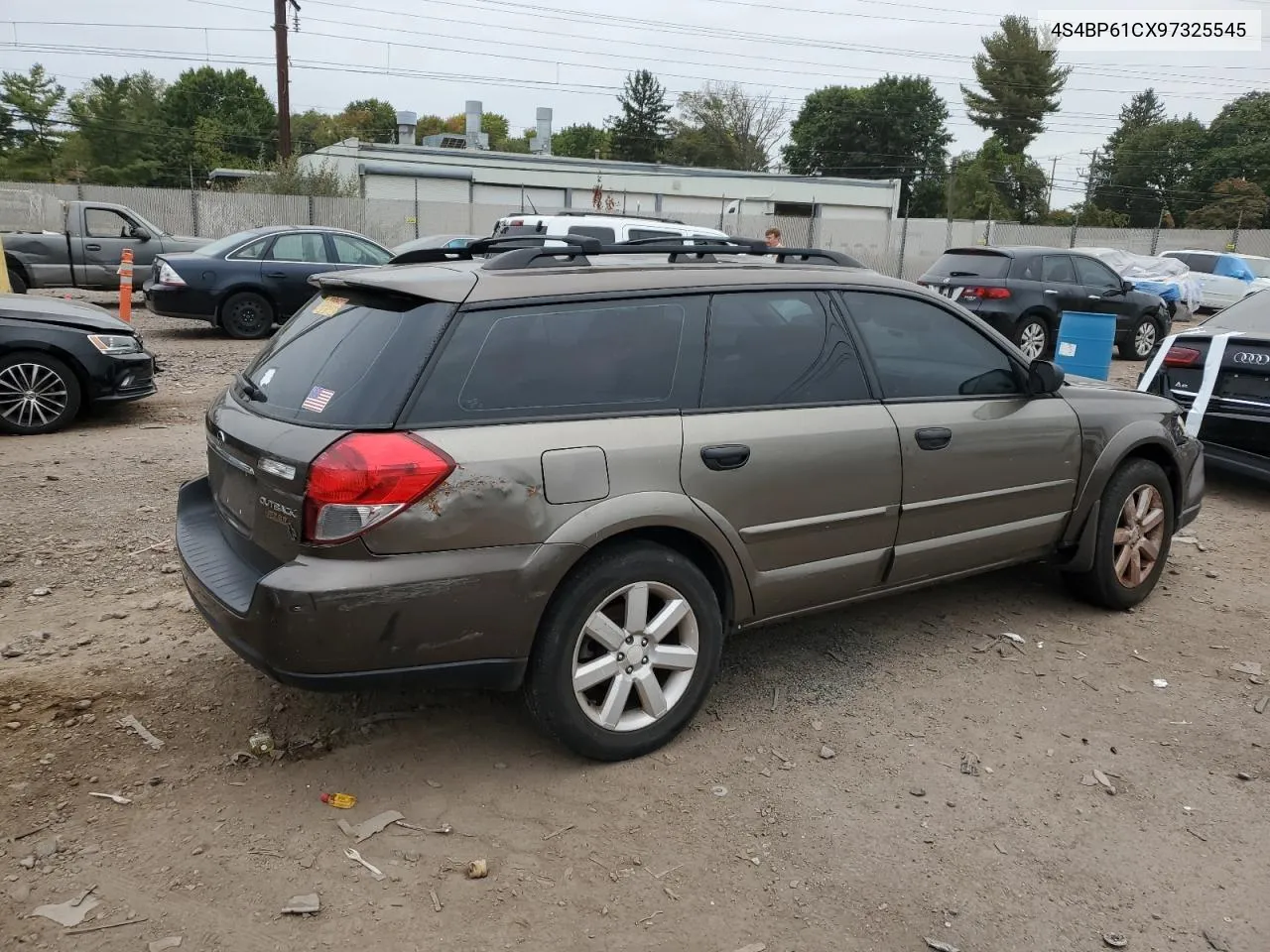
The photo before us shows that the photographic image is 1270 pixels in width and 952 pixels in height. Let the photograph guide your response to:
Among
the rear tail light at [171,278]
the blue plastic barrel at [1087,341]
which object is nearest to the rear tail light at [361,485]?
the blue plastic barrel at [1087,341]

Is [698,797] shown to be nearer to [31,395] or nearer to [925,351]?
[925,351]

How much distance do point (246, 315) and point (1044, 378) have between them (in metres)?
11.4

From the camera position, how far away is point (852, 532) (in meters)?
3.79

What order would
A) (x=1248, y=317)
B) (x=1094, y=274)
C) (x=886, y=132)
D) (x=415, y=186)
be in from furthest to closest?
(x=886, y=132) → (x=415, y=186) → (x=1094, y=274) → (x=1248, y=317)

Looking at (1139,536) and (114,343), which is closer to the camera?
(1139,536)

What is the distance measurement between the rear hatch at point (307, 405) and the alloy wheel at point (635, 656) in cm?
96

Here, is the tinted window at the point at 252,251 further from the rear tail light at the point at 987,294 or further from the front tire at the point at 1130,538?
the front tire at the point at 1130,538

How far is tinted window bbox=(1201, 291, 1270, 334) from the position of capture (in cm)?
724

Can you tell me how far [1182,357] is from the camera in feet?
24.4

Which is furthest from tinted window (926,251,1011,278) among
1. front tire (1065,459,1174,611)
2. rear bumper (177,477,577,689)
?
rear bumper (177,477,577,689)

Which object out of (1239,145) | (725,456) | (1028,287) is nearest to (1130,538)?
(725,456)

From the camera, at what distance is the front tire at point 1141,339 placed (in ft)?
49.6

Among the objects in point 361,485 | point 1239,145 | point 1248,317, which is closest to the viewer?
point 361,485

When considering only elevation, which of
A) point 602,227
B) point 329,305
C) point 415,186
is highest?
point 415,186
